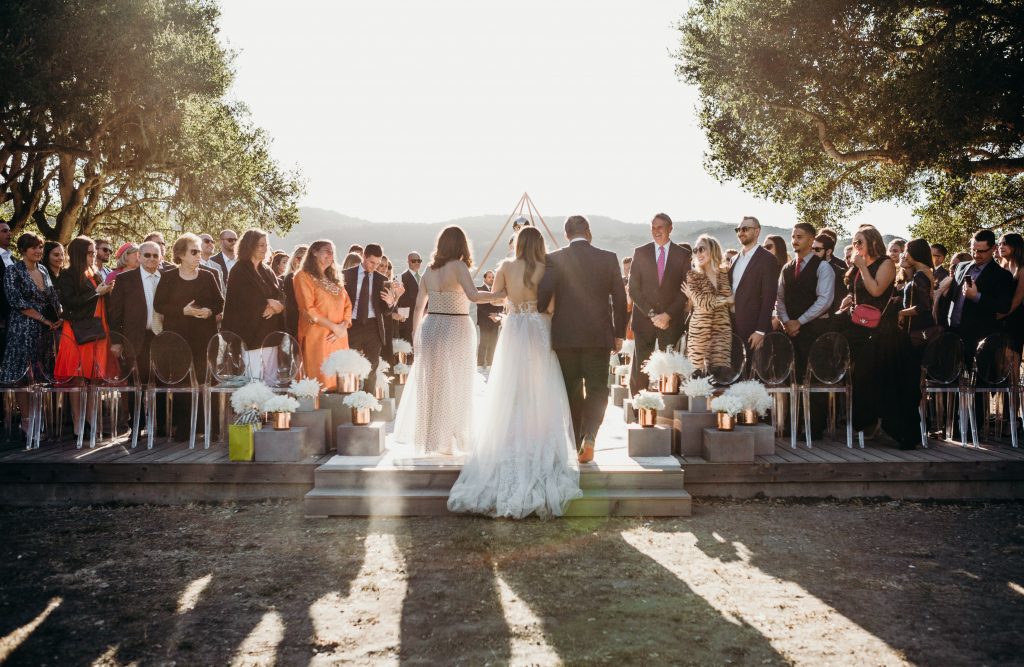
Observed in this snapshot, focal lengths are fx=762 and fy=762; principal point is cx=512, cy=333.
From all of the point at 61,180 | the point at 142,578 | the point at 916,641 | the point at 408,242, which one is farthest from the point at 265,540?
the point at 408,242

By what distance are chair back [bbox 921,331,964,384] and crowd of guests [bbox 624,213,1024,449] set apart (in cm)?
10

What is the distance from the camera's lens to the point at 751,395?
631cm

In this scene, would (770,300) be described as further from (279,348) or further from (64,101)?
(64,101)

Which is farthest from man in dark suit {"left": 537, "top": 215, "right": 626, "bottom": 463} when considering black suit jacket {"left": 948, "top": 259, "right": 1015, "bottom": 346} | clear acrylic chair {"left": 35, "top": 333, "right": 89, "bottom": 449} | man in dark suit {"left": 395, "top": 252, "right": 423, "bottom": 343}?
man in dark suit {"left": 395, "top": 252, "right": 423, "bottom": 343}

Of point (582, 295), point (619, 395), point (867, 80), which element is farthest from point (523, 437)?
point (867, 80)

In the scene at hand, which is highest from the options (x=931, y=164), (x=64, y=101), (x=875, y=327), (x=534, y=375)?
(x=64, y=101)

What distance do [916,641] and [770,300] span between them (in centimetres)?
402

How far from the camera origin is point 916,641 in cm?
350

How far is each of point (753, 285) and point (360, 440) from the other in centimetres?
387

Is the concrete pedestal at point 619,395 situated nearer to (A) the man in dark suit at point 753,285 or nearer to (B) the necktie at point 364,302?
(A) the man in dark suit at point 753,285

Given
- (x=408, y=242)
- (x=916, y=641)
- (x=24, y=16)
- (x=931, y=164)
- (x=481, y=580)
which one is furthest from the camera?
(x=408, y=242)

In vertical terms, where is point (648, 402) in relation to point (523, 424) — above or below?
above

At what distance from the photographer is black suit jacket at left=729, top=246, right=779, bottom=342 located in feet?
23.2

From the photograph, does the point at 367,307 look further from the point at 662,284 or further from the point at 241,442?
the point at 662,284
